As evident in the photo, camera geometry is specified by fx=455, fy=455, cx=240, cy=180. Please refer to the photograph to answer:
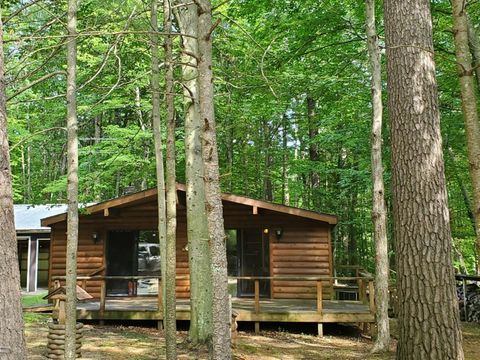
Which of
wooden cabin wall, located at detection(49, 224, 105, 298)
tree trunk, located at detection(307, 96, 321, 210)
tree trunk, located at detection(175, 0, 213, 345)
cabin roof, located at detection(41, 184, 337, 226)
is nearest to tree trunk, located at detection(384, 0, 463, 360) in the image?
tree trunk, located at detection(175, 0, 213, 345)

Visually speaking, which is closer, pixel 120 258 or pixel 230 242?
pixel 230 242

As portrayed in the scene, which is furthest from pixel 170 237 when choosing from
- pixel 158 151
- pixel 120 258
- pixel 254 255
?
pixel 120 258

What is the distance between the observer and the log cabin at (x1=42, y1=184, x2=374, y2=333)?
40.9 ft

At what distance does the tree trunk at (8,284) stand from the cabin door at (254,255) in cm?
1029

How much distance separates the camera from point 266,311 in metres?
10.1

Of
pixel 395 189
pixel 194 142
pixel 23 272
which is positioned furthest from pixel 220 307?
pixel 23 272

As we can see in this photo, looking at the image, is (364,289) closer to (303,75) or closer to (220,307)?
(303,75)

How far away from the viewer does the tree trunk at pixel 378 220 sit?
791 centimetres

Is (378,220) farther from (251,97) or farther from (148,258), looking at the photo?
(251,97)

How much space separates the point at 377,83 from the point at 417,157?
14.6ft

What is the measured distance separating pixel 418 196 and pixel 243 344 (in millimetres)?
5351

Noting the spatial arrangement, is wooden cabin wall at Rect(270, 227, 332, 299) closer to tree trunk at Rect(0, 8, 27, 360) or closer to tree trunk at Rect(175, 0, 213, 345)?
tree trunk at Rect(175, 0, 213, 345)

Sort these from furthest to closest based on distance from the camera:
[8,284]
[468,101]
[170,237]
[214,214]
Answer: [170,237] < [468,101] < [214,214] < [8,284]

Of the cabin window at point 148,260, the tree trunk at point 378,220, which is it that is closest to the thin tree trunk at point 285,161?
the cabin window at point 148,260
